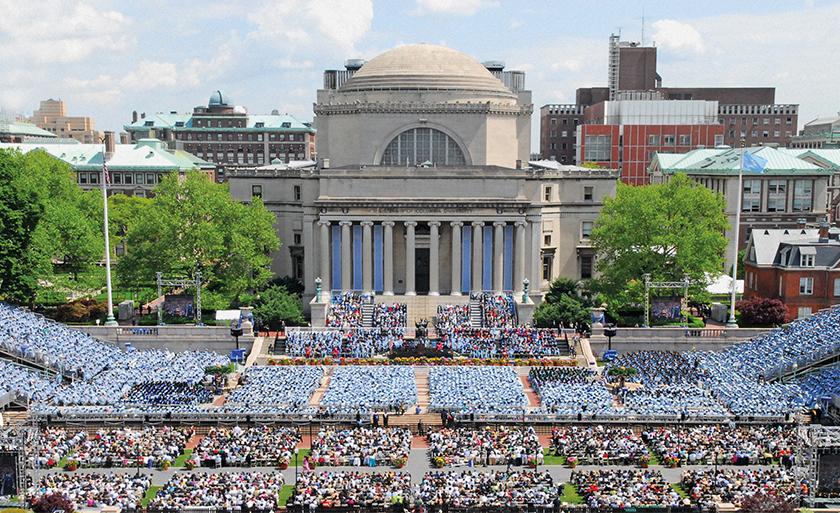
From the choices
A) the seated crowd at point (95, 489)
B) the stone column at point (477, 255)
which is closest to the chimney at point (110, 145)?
the stone column at point (477, 255)

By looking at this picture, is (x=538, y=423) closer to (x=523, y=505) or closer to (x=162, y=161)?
(x=523, y=505)

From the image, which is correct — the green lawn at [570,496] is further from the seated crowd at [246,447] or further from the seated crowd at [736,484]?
the seated crowd at [246,447]

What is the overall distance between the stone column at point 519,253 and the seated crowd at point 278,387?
79.3 feet

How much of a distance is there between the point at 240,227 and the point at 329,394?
28.2 m

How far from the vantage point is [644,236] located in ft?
263

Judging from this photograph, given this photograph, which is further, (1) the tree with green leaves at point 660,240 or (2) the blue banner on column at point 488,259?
(2) the blue banner on column at point 488,259

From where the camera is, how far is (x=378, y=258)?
84.4m

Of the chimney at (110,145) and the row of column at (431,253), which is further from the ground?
the chimney at (110,145)

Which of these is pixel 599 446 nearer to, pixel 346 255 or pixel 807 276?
pixel 807 276

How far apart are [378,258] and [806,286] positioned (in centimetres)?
3700

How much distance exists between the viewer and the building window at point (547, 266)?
306ft

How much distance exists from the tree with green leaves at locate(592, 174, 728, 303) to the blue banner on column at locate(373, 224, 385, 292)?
19445mm

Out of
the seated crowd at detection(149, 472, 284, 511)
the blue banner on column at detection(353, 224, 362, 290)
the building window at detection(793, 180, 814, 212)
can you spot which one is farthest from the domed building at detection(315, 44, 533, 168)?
the seated crowd at detection(149, 472, 284, 511)

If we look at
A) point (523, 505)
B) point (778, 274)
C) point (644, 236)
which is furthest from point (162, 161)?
point (523, 505)
